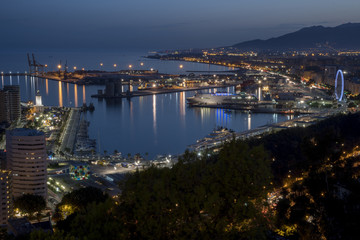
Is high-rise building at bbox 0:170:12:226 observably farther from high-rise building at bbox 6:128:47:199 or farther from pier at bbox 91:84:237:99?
pier at bbox 91:84:237:99

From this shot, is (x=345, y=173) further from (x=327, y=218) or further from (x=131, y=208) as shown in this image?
(x=131, y=208)

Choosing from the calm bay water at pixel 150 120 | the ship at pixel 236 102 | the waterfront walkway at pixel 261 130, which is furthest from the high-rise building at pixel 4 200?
the ship at pixel 236 102

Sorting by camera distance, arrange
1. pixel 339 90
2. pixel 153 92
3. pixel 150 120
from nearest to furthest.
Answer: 1. pixel 150 120
2. pixel 339 90
3. pixel 153 92

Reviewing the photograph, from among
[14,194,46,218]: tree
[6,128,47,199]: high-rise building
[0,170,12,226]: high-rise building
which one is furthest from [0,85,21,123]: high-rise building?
[14,194,46,218]: tree

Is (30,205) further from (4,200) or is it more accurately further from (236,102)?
(236,102)

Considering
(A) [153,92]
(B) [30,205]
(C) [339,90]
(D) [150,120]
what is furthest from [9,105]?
(C) [339,90]

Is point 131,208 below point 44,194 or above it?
above

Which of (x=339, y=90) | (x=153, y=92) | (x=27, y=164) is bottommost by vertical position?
(x=27, y=164)

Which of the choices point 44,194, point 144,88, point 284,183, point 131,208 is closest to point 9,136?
point 44,194
